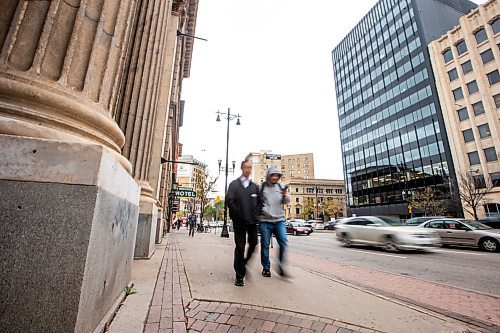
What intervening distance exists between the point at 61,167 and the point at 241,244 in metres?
2.73

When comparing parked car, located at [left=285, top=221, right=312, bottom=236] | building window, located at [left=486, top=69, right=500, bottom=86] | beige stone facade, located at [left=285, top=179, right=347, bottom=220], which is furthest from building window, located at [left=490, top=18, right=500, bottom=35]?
beige stone facade, located at [left=285, top=179, right=347, bottom=220]

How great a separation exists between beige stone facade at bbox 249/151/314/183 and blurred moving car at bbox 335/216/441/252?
103 meters

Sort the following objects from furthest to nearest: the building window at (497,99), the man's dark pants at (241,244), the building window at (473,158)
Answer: the building window at (473,158), the building window at (497,99), the man's dark pants at (241,244)

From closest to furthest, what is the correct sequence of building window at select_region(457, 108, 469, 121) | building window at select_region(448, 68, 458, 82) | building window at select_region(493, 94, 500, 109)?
building window at select_region(493, 94, 500, 109), building window at select_region(457, 108, 469, 121), building window at select_region(448, 68, 458, 82)

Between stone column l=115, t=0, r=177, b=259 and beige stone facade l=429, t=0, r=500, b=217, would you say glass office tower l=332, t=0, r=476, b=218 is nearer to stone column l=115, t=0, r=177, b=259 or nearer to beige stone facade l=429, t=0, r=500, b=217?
beige stone facade l=429, t=0, r=500, b=217

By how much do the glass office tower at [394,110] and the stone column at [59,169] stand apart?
4639cm

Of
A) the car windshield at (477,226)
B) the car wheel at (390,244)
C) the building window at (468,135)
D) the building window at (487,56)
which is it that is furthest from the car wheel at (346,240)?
the building window at (487,56)

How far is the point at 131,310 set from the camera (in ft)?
7.93

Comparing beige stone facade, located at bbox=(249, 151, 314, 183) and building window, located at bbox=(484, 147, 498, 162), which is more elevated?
beige stone facade, located at bbox=(249, 151, 314, 183)

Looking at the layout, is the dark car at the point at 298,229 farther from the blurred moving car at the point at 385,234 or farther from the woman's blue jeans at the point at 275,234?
the woman's blue jeans at the point at 275,234

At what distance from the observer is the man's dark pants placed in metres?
3.77

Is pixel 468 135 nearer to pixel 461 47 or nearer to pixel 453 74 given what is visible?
pixel 453 74

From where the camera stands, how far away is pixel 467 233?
38.5 feet

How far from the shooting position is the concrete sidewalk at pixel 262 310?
230 cm
